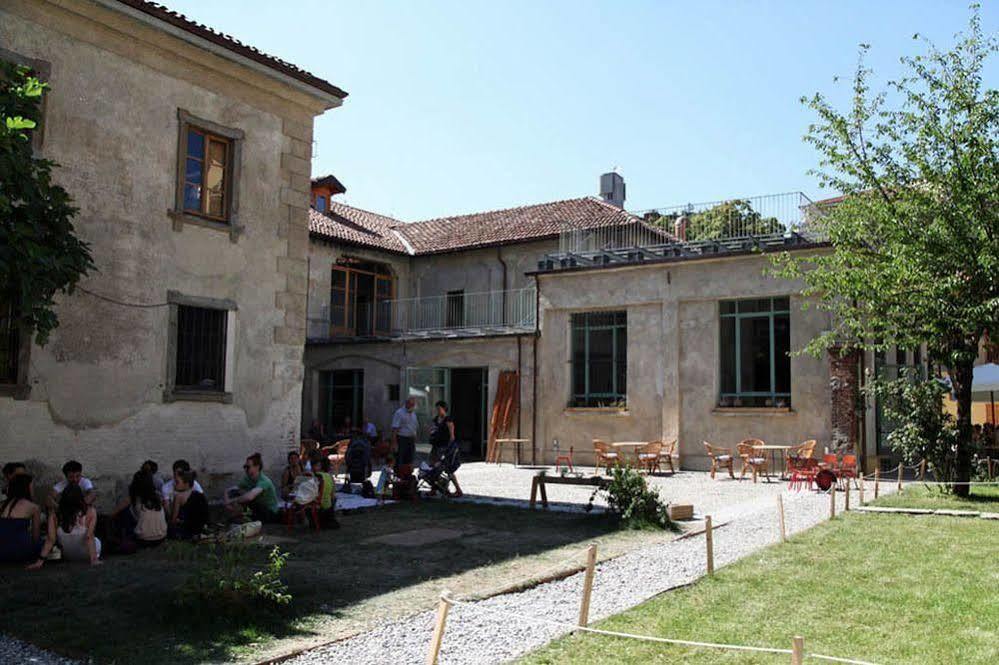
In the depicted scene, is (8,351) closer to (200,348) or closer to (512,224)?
(200,348)

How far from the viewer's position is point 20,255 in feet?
25.4

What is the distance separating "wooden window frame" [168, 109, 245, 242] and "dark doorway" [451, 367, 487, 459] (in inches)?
571

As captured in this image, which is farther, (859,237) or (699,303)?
(699,303)

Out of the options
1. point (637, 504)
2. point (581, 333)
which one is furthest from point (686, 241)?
point (637, 504)

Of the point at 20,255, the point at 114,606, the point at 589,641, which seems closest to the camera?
the point at 589,641

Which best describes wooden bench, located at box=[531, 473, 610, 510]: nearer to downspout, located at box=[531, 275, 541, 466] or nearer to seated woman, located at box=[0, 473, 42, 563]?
seated woman, located at box=[0, 473, 42, 563]

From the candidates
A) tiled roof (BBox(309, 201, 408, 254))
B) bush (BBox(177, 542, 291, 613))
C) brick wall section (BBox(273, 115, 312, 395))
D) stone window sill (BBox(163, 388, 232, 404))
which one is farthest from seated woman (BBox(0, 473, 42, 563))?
tiled roof (BBox(309, 201, 408, 254))

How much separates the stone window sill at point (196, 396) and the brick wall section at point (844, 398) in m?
12.2

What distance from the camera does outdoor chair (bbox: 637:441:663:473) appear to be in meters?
19.1

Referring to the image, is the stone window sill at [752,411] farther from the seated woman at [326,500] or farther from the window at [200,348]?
the window at [200,348]

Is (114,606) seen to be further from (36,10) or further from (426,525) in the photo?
(36,10)

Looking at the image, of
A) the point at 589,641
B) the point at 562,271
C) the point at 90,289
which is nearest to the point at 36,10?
the point at 90,289

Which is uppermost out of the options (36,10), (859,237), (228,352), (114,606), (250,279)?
(36,10)

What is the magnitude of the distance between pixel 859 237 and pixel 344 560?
9.84 m
